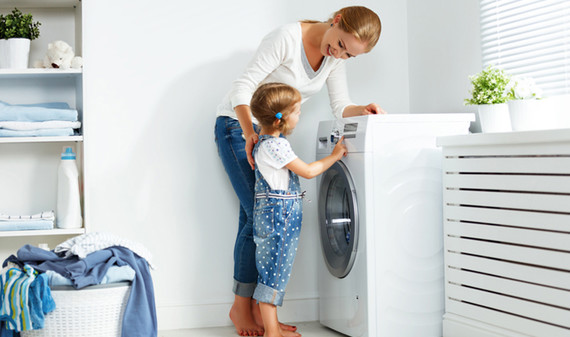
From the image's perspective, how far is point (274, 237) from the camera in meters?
2.45

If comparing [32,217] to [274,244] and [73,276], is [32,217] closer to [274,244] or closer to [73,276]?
[73,276]

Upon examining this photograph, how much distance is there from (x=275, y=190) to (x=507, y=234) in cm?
86

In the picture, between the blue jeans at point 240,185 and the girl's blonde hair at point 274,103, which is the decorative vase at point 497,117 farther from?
the blue jeans at point 240,185

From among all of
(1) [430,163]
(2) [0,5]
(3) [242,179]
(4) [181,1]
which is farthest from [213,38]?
(1) [430,163]

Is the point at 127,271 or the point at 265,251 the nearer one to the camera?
the point at 127,271

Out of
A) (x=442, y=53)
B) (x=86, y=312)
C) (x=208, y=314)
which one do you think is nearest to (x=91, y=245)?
(x=86, y=312)

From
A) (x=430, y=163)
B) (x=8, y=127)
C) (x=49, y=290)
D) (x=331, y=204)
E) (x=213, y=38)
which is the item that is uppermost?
(x=213, y=38)

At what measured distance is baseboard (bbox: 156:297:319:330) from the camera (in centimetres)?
281

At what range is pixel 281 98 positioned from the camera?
7.73ft

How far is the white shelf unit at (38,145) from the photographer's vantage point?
272 cm

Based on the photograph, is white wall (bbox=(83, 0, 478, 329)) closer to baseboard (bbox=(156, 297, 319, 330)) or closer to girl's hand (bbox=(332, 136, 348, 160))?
baseboard (bbox=(156, 297, 319, 330))

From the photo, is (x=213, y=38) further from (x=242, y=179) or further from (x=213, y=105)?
(x=242, y=179)

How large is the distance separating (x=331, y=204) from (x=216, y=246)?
579mm

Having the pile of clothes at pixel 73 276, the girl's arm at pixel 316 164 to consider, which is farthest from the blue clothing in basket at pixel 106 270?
the girl's arm at pixel 316 164
